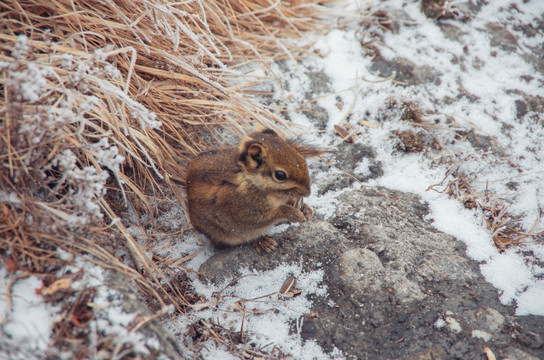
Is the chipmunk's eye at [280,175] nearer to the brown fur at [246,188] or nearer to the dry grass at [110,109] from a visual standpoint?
the brown fur at [246,188]

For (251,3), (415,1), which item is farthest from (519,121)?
(251,3)

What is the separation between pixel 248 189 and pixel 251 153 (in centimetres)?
27

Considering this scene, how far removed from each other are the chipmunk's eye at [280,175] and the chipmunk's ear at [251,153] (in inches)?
4.9

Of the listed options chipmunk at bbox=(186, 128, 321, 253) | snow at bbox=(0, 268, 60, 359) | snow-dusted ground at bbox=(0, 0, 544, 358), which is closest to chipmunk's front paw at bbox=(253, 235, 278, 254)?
chipmunk at bbox=(186, 128, 321, 253)

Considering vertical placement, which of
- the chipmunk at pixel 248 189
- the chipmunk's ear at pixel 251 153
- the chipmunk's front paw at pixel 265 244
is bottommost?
the chipmunk's front paw at pixel 265 244

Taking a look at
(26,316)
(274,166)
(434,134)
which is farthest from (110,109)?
(434,134)

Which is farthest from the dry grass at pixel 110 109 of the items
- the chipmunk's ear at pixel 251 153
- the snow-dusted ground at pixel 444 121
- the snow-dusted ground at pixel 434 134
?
the chipmunk's ear at pixel 251 153

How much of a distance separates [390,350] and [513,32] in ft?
12.4

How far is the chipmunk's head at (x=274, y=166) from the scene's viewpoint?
251cm

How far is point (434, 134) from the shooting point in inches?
133

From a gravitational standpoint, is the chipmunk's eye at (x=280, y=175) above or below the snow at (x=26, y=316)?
above

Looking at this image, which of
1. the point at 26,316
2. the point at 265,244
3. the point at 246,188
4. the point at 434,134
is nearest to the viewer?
the point at 26,316

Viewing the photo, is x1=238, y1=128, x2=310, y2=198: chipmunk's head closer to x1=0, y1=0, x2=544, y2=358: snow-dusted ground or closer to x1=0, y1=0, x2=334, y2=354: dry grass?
x1=0, y1=0, x2=544, y2=358: snow-dusted ground

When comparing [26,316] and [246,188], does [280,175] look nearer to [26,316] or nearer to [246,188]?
[246,188]
